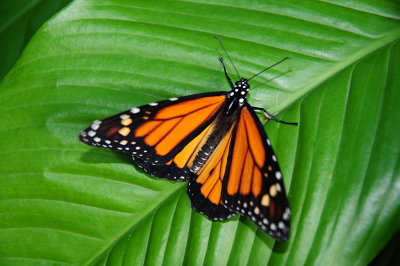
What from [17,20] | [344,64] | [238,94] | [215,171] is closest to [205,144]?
[215,171]

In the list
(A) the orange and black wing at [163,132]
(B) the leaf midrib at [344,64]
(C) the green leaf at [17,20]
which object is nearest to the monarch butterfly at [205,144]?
(A) the orange and black wing at [163,132]

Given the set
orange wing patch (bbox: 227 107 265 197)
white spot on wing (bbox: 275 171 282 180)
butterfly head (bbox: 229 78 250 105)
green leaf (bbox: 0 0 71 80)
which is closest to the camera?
white spot on wing (bbox: 275 171 282 180)

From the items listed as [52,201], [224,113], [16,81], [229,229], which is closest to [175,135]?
[224,113]

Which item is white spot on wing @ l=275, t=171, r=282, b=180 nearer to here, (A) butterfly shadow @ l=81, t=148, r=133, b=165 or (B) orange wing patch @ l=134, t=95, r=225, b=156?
(B) orange wing patch @ l=134, t=95, r=225, b=156

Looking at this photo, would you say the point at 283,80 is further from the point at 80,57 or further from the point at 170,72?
the point at 80,57

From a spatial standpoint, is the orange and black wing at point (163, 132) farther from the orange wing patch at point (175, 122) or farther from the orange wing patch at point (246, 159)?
the orange wing patch at point (246, 159)

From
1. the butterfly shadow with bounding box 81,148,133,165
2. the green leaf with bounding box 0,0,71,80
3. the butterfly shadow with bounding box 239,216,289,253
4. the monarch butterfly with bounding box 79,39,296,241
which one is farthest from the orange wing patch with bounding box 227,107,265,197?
the green leaf with bounding box 0,0,71,80
